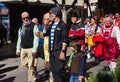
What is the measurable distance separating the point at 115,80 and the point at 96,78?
0.83 ft

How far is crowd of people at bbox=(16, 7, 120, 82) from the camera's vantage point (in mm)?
7223

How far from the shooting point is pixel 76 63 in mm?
7145

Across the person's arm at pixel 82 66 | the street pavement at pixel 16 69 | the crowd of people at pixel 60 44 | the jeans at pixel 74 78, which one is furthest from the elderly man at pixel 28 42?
the person's arm at pixel 82 66

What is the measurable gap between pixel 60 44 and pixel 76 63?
79cm

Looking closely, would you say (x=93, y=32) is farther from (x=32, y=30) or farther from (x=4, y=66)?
(x=32, y=30)

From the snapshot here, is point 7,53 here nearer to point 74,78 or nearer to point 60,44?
point 60,44

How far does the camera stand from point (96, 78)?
174 inches

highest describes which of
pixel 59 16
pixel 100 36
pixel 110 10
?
pixel 59 16

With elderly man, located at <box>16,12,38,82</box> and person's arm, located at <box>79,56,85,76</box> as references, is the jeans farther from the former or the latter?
elderly man, located at <box>16,12,38,82</box>

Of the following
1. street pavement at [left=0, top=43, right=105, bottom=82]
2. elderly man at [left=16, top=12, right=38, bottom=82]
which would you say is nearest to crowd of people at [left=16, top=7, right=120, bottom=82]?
elderly man at [left=16, top=12, right=38, bottom=82]

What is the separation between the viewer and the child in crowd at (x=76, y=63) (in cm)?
704

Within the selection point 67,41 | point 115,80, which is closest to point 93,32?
point 67,41

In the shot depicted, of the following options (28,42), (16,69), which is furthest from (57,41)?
(16,69)

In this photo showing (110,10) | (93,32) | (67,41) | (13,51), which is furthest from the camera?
(110,10)
